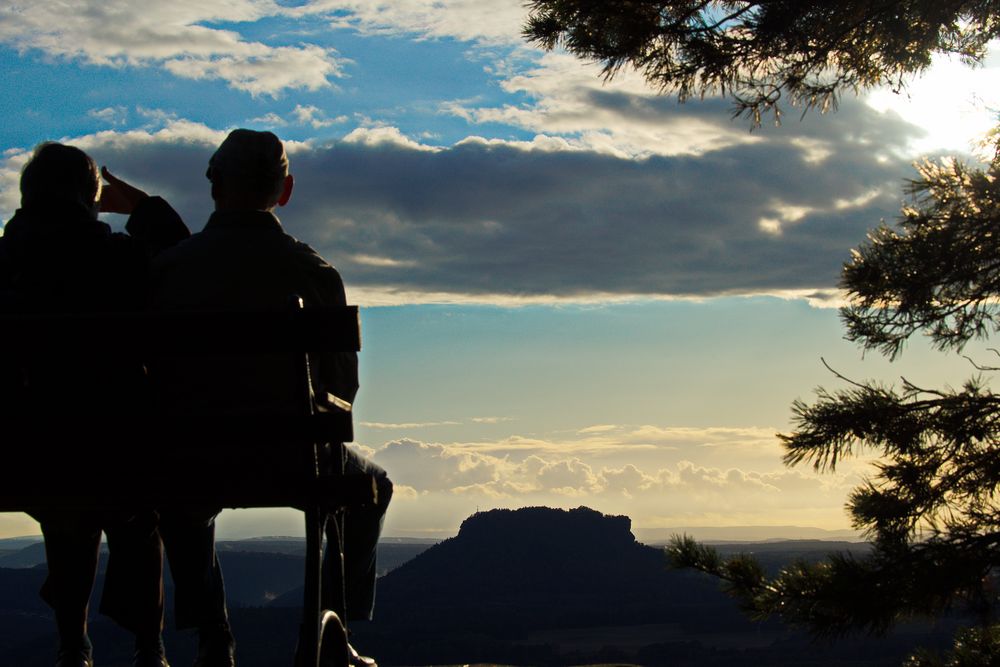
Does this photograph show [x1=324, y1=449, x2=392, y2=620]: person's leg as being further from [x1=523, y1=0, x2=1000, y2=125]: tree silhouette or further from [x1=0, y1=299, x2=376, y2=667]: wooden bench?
[x1=523, y1=0, x2=1000, y2=125]: tree silhouette

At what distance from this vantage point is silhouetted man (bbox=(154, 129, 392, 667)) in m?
3.54

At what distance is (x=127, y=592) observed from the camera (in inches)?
149

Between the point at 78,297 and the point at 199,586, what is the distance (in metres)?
1.06

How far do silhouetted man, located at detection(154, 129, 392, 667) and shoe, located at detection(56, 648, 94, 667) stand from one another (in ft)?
1.13

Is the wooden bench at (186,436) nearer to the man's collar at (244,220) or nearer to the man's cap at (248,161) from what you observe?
the man's collar at (244,220)

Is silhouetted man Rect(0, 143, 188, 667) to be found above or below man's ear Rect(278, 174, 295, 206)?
below

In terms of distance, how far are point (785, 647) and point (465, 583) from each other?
40.8 m

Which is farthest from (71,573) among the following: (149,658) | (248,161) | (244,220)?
(248,161)

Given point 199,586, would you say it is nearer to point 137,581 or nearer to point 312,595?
point 137,581

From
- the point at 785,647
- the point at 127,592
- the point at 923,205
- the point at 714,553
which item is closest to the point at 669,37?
the point at 923,205

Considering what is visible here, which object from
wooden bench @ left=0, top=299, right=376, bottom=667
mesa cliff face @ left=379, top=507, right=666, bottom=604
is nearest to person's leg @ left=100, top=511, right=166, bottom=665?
wooden bench @ left=0, top=299, right=376, bottom=667

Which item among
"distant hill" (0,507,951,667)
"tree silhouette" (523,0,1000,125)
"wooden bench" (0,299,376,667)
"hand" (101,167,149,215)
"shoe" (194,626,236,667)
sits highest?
"tree silhouette" (523,0,1000,125)

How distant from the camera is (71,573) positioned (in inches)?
151

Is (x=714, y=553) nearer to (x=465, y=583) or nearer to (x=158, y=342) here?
(x=158, y=342)
